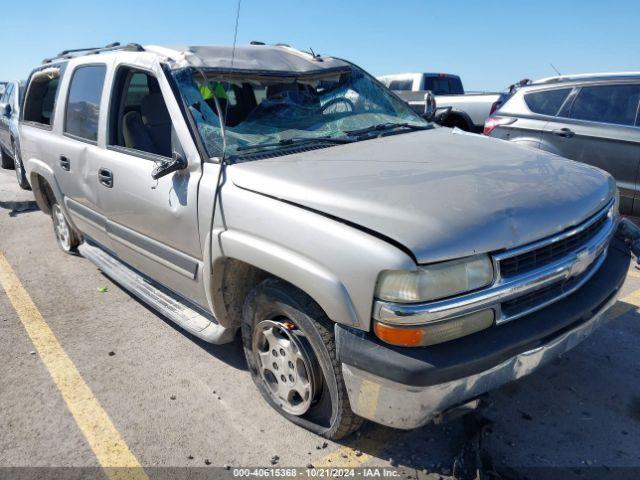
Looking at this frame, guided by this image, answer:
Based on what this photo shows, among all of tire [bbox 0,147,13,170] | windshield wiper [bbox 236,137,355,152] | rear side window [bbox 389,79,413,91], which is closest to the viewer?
windshield wiper [bbox 236,137,355,152]

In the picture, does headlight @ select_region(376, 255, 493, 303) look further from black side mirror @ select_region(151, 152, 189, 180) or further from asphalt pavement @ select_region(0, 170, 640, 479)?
black side mirror @ select_region(151, 152, 189, 180)

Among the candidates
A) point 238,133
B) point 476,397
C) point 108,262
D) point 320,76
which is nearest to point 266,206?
point 238,133

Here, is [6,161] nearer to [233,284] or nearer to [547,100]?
[233,284]

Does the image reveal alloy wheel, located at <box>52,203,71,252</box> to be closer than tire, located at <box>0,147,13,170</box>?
Yes

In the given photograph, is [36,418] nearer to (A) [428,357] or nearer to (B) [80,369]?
(B) [80,369]

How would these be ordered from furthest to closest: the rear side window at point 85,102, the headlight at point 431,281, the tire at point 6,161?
1. the tire at point 6,161
2. the rear side window at point 85,102
3. the headlight at point 431,281

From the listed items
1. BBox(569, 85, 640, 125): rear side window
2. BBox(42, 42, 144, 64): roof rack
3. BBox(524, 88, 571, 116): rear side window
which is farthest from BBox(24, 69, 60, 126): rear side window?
BBox(569, 85, 640, 125): rear side window

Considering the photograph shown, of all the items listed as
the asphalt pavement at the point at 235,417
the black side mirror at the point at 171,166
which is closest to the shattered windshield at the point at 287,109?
the black side mirror at the point at 171,166

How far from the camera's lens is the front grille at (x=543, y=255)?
210 centimetres

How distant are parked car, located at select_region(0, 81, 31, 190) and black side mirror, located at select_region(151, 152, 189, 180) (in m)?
6.16

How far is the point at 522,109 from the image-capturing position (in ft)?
20.7

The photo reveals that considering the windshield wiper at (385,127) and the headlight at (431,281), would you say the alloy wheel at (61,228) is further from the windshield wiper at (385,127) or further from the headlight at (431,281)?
the headlight at (431,281)

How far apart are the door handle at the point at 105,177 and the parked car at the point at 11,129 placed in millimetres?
5119

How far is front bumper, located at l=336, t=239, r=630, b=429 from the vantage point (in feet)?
6.43
